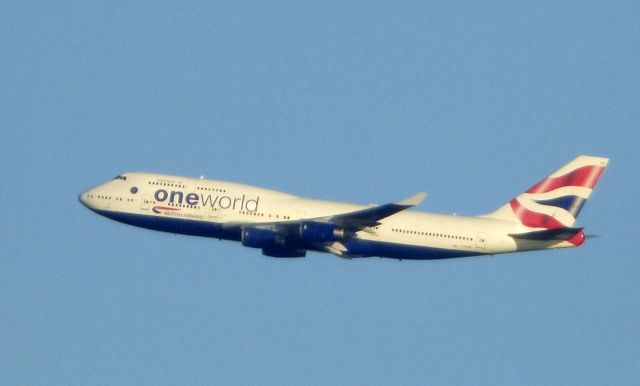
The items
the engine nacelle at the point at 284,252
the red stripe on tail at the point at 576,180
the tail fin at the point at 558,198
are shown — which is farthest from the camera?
the red stripe on tail at the point at 576,180

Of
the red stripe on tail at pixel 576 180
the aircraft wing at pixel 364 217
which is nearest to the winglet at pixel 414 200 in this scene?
the aircraft wing at pixel 364 217

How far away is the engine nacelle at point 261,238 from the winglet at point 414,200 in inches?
297

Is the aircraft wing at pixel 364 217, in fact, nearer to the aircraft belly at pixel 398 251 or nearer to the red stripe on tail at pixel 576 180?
the aircraft belly at pixel 398 251

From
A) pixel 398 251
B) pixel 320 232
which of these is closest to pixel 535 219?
pixel 398 251

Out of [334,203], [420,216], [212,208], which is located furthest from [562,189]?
[212,208]

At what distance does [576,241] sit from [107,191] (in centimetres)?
2762

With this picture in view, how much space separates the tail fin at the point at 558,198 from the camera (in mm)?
72375

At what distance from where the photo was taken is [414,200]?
64.8 meters

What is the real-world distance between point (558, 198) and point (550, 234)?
18.4 ft

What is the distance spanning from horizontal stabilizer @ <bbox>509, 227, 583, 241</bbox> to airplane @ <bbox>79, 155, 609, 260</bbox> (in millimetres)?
55

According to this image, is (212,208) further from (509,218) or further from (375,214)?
(509,218)

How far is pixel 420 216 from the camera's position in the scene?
71062mm

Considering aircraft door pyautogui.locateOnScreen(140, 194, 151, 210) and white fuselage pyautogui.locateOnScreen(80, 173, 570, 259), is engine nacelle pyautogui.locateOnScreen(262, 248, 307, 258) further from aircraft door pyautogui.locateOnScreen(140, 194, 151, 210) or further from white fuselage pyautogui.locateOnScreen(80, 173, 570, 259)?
aircraft door pyautogui.locateOnScreen(140, 194, 151, 210)

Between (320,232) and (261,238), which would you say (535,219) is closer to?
(320,232)
